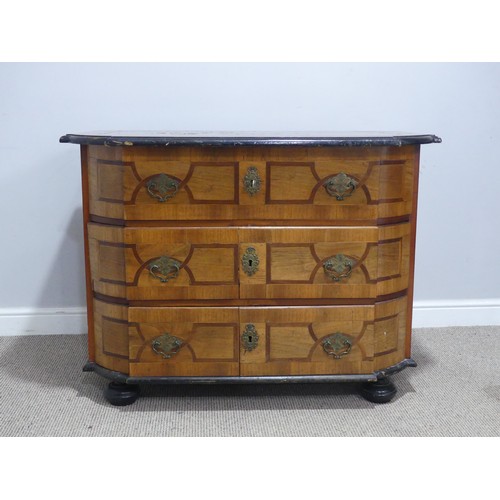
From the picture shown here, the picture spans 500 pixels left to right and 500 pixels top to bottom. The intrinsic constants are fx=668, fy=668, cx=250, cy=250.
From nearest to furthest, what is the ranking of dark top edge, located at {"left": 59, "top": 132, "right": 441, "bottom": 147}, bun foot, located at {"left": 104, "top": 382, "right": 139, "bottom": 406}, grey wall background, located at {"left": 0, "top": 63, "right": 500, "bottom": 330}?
dark top edge, located at {"left": 59, "top": 132, "right": 441, "bottom": 147} < bun foot, located at {"left": 104, "top": 382, "right": 139, "bottom": 406} < grey wall background, located at {"left": 0, "top": 63, "right": 500, "bottom": 330}

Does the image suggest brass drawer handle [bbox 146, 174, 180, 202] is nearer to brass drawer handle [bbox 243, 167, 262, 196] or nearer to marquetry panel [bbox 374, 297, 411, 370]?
brass drawer handle [bbox 243, 167, 262, 196]

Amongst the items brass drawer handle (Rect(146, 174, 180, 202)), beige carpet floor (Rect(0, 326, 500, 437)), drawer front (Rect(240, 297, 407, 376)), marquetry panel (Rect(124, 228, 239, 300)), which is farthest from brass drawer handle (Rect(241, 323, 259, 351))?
brass drawer handle (Rect(146, 174, 180, 202))

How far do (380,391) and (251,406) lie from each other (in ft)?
1.37

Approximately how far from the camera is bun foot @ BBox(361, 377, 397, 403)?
2152mm

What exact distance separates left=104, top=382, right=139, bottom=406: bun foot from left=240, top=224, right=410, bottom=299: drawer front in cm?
49

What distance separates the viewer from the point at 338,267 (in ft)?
6.63

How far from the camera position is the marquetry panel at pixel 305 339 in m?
2.04

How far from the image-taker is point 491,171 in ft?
9.21

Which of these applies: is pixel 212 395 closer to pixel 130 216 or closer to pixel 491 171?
pixel 130 216

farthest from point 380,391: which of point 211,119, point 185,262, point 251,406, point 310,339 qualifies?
point 211,119

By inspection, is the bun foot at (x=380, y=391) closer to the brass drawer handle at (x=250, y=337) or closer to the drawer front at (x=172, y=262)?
the brass drawer handle at (x=250, y=337)

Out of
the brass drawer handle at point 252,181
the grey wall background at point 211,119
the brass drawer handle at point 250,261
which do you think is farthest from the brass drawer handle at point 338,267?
the grey wall background at point 211,119

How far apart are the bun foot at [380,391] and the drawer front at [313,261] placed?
31cm

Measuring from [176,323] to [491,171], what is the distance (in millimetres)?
1559
